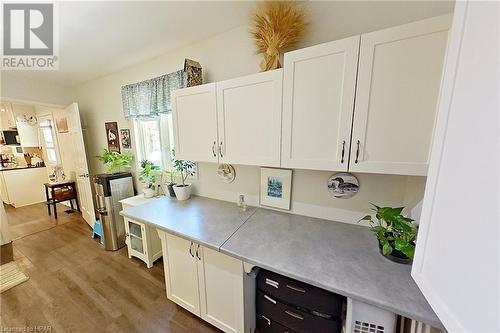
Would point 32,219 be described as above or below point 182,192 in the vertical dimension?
below

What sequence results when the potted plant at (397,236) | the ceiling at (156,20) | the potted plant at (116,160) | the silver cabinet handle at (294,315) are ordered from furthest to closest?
the potted plant at (116,160) → the ceiling at (156,20) → the silver cabinet handle at (294,315) → the potted plant at (397,236)

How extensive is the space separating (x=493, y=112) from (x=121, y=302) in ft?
8.58

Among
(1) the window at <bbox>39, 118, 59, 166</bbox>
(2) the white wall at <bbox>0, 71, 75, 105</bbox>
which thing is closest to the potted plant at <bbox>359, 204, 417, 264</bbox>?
(2) the white wall at <bbox>0, 71, 75, 105</bbox>

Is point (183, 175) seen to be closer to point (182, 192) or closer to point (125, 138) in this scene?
point (182, 192)

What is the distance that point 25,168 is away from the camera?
4.25 metres

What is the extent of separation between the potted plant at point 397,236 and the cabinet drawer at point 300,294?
375 mm

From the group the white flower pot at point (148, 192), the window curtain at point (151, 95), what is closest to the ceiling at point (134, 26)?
the window curtain at point (151, 95)

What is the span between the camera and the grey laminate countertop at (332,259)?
0.79m

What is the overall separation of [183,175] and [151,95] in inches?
39.6

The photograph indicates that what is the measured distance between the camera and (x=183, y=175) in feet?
7.11

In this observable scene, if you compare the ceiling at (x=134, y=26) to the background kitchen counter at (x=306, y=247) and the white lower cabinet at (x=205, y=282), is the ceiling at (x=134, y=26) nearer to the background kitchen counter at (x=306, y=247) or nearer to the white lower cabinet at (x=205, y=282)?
the background kitchen counter at (x=306, y=247)

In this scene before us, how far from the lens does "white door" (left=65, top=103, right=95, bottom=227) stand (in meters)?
2.82

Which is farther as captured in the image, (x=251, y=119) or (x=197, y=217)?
(x=197, y=217)

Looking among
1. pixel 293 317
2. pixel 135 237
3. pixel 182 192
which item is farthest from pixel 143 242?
pixel 293 317
